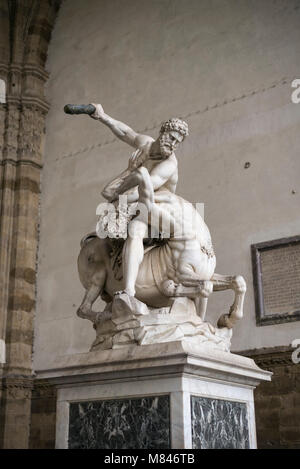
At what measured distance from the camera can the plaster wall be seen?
684cm

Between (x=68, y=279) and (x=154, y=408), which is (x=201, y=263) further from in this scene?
(x=68, y=279)

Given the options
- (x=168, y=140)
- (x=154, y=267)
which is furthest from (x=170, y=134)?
(x=154, y=267)

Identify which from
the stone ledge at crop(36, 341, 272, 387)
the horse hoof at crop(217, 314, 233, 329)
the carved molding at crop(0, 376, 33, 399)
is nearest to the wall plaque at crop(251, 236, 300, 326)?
the horse hoof at crop(217, 314, 233, 329)

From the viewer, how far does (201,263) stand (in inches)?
151

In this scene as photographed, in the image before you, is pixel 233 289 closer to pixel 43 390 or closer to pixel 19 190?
pixel 43 390

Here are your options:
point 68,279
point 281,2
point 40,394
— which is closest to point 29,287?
point 68,279

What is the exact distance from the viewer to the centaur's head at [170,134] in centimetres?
401

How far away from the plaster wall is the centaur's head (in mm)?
2845

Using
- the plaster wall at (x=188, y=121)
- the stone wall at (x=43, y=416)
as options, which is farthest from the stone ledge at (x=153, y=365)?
the stone wall at (x=43, y=416)

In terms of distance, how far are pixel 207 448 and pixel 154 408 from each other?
36 cm

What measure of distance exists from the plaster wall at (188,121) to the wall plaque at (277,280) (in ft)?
0.33

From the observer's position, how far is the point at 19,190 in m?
8.95

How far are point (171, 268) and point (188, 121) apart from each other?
430 centimetres
